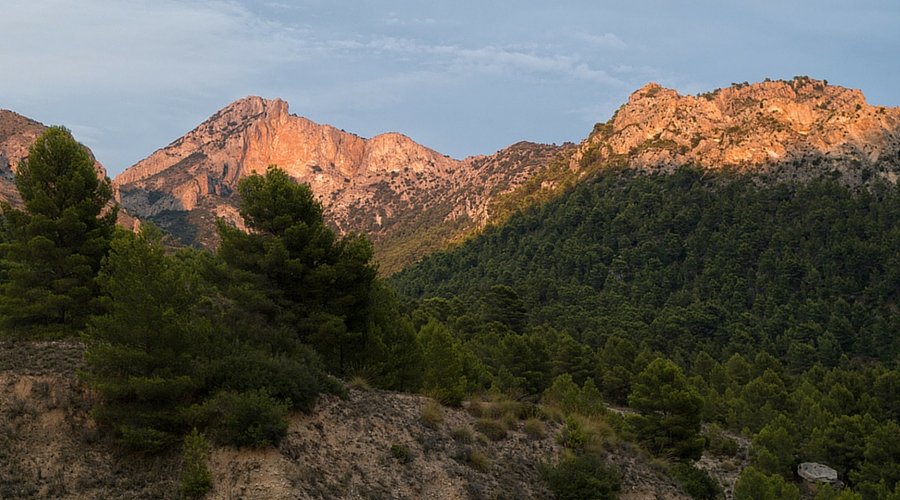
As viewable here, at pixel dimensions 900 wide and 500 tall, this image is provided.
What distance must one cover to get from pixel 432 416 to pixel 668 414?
1817cm

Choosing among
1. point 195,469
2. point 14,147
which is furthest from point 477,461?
point 14,147

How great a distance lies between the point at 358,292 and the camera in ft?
89.9

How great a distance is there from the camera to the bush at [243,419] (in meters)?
17.4

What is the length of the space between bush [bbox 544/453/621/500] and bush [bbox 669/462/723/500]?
6.52 metres

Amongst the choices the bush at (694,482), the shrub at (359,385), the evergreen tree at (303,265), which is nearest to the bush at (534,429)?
the shrub at (359,385)

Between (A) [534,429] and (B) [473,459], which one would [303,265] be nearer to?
(B) [473,459]

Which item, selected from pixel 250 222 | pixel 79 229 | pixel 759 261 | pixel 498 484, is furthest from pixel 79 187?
pixel 759 261

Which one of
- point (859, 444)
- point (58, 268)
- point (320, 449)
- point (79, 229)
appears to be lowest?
point (859, 444)

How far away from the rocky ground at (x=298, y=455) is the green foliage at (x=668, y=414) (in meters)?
10.1

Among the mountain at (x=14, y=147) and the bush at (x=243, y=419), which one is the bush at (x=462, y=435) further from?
the mountain at (x=14, y=147)

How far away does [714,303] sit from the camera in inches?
3979

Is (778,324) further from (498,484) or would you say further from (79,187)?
(79,187)

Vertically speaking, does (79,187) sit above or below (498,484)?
above

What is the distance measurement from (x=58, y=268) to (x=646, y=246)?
108750 mm
